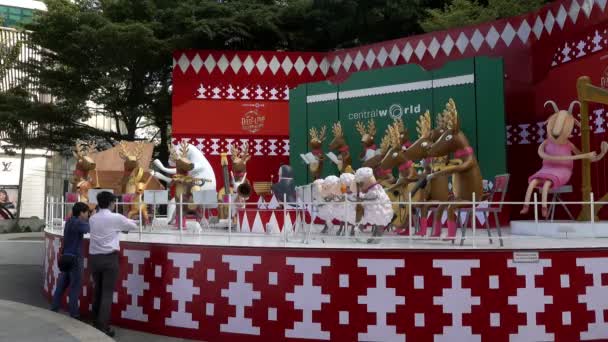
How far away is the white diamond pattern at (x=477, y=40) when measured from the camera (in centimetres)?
1409

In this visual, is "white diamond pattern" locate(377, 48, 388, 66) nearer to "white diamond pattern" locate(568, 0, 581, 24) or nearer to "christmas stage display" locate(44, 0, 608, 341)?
"christmas stage display" locate(44, 0, 608, 341)

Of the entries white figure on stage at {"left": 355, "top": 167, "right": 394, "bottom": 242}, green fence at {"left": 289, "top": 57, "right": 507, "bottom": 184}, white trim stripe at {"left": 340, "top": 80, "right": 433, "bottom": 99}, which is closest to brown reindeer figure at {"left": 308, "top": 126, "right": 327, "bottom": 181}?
green fence at {"left": 289, "top": 57, "right": 507, "bottom": 184}

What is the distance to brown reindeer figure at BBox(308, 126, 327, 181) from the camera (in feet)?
42.4

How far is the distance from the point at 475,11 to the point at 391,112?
7.04 m

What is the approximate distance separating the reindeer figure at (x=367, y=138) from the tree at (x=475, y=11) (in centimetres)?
551

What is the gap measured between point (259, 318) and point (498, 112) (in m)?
7.70

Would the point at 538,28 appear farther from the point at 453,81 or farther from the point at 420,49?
the point at 420,49

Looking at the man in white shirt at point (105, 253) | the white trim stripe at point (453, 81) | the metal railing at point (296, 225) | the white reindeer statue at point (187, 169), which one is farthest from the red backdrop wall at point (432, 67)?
the man in white shirt at point (105, 253)

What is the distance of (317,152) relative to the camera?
43.8ft

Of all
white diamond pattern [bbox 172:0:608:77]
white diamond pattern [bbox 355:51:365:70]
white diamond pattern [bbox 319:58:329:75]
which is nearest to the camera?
white diamond pattern [bbox 172:0:608:77]

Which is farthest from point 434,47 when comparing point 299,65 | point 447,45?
point 299,65

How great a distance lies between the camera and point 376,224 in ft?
23.9

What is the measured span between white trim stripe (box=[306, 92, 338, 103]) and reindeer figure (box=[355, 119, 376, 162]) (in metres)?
1.09

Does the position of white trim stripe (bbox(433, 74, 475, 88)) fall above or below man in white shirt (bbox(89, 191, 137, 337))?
above
